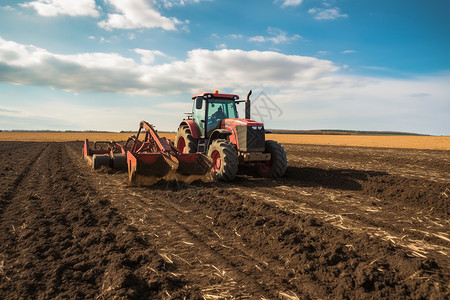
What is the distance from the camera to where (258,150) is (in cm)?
784

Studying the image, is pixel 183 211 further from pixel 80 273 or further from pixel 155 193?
pixel 80 273

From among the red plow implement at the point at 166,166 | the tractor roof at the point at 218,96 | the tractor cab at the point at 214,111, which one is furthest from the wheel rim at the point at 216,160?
the tractor roof at the point at 218,96

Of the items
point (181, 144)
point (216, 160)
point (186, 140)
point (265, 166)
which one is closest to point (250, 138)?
point (216, 160)

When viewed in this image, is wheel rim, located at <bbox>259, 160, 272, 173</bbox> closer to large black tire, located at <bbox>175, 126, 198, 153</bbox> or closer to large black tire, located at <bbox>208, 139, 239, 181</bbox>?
large black tire, located at <bbox>208, 139, 239, 181</bbox>

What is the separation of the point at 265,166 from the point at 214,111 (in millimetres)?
2267

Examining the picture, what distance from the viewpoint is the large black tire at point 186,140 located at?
29.2 feet

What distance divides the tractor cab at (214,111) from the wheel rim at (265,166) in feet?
5.66

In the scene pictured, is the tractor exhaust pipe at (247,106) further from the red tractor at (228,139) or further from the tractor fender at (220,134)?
the tractor fender at (220,134)

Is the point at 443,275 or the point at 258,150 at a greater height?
the point at 258,150

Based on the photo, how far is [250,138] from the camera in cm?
766

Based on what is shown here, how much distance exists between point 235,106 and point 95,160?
16.9 ft

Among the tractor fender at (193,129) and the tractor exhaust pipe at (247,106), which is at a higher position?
the tractor exhaust pipe at (247,106)

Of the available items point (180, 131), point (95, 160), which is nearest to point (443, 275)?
point (180, 131)

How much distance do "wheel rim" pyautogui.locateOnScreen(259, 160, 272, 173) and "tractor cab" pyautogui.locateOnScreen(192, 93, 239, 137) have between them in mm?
1725
